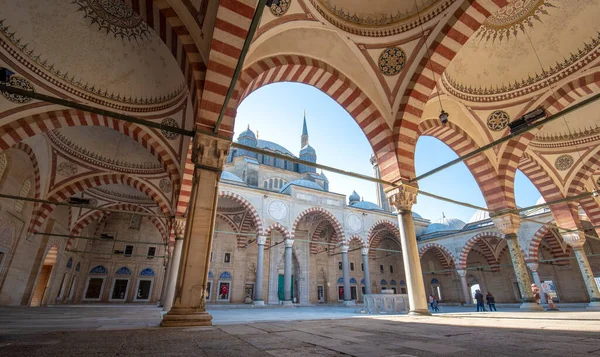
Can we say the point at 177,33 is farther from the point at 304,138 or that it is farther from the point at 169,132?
the point at 304,138

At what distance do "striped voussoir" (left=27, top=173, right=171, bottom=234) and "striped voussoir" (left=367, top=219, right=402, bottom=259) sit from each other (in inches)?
533

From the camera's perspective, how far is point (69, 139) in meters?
9.95

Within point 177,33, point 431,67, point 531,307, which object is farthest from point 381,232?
point 177,33

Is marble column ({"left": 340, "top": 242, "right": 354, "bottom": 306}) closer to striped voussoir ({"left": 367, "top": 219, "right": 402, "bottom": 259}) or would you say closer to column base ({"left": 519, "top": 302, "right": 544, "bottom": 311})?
striped voussoir ({"left": 367, "top": 219, "right": 402, "bottom": 259})

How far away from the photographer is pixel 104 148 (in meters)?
10.6

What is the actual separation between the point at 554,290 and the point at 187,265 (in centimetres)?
2121

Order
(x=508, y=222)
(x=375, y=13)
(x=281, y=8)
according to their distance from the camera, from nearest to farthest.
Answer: (x=281, y=8) < (x=375, y=13) < (x=508, y=222)

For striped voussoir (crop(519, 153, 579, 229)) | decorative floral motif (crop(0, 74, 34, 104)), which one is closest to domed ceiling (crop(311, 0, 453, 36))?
decorative floral motif (crop(0, 74, 34, 104))

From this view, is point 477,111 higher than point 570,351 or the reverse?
higher

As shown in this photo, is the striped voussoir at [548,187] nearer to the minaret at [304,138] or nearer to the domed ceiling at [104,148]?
the domed ceiling at [104,148]

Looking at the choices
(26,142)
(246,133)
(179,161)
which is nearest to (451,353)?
(179,161)

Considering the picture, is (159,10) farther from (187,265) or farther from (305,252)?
(305,252)

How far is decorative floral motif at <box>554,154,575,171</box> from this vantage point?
389 inches

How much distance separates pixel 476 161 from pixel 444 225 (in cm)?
1396
